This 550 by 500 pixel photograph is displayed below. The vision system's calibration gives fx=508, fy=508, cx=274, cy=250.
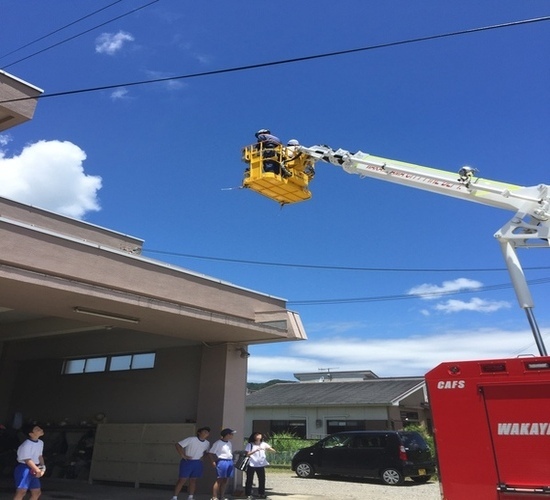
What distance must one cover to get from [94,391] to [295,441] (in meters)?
12.1

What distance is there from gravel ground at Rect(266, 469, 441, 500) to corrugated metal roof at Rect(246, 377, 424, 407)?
32.6ft

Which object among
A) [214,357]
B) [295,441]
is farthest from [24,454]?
[295,441]

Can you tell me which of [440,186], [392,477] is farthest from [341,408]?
[440,186]

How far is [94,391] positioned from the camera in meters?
15.9

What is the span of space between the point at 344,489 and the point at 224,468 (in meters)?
5.55

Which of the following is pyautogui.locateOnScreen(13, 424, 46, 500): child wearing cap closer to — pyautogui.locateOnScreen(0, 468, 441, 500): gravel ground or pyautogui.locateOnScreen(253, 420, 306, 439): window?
pyautogui.locateOnScreen(0, 468, 441, 500): gravel ground

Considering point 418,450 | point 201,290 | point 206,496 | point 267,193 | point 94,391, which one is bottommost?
point 206,496

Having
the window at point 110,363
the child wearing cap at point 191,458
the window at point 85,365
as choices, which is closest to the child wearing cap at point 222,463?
the child wearing cap at point 191,458

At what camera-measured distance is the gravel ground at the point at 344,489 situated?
12.9 meters

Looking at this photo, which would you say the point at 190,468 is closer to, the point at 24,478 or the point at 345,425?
the point at 24,478

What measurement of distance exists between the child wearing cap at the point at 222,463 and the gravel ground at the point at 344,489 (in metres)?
1.76

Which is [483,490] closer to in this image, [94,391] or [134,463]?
[134,463]

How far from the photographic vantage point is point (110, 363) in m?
15.8

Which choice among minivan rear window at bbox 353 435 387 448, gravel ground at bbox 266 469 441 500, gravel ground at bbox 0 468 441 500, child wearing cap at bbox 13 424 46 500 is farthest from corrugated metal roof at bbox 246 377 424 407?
child wearing cap at bbox 13 424 46 500
